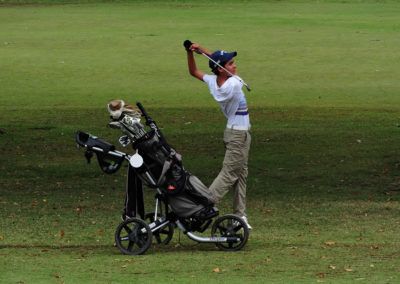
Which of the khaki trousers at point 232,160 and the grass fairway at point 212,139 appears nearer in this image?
the grass fairway at point 212,139

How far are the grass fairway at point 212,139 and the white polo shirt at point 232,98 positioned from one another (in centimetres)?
124

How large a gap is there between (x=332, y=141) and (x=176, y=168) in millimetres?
7995

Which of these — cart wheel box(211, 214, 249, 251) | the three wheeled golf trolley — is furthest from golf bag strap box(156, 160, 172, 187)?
cart wheel box(211, 214, 249, 251)

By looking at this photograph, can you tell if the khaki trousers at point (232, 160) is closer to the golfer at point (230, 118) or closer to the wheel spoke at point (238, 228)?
the golfer at point (230, 118)

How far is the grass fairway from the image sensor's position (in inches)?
298

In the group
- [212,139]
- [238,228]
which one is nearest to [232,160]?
[238,228]

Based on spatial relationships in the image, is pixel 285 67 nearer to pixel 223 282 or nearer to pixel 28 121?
pixel 28 121

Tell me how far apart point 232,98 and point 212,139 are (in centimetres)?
766

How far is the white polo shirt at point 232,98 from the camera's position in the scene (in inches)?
325

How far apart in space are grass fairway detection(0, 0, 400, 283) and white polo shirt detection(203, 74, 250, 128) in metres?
1.24

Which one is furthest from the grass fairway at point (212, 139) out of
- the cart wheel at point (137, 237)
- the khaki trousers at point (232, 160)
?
the khaki trousers at point (232, 160)

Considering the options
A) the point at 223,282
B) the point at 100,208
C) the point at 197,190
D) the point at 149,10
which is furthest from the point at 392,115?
the point at 149,10

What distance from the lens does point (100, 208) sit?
10555 mm

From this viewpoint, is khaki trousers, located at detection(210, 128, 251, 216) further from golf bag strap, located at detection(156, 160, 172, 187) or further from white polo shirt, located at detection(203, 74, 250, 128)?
golf bag strap, located at detection(156, 160, 172, 187)
